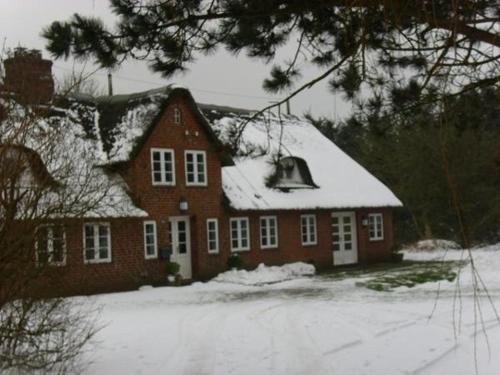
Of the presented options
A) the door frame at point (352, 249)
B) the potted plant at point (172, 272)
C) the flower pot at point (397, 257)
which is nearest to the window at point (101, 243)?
the potted plant at point (172, 272)

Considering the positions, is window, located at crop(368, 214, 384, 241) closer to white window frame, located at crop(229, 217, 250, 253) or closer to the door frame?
the door frame

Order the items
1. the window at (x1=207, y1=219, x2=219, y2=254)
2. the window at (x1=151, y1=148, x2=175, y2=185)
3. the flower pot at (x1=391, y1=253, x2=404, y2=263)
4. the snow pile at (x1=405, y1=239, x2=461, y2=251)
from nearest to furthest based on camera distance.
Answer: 1. the window at (x1=151, y1=148, x2=175, y2=185)
2. the window at (x1=207, y1=219, x2=219, y2=254)
3. the flower pot at (x1=391, y1=253, x2=404, y2=263)
4. the snow pile at (x1=405, y1=239, x2=461, y2=251)

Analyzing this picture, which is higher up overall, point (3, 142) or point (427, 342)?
point (3, 142)

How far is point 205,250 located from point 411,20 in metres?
17.7

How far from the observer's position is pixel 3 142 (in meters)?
6.43

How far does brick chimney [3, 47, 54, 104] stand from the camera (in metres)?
6.80

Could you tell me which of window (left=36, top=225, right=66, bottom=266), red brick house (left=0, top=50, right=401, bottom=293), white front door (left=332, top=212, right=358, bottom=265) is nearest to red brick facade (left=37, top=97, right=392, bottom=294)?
red brick house (left=0, top=50, right=401, bottom=293)

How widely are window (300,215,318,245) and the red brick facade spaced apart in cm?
21

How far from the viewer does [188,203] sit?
23.0m

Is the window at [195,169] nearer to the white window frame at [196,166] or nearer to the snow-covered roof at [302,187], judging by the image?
the white window frame at [196,166]

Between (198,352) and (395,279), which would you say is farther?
(395,279)

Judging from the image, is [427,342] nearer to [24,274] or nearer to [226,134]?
[226,134]

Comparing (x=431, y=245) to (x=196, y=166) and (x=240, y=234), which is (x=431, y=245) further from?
(x=196, y=166)

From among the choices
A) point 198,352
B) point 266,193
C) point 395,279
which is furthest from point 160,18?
point 266,193
